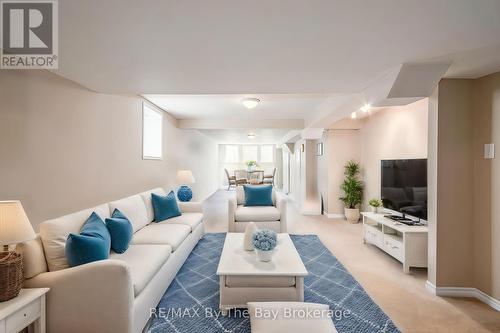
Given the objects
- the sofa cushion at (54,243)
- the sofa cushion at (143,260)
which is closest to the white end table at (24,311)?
the sofa cushion at (54,243)

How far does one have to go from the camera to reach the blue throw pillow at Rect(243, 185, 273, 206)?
15.5 feet

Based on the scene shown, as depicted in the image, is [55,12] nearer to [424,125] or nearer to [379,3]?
[379,3]

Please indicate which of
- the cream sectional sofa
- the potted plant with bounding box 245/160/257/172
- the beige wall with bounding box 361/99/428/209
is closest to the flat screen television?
the beige wall with bounding box 361/99/428/209

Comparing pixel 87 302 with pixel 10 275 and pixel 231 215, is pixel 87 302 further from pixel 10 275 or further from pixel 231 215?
pixel 231 215

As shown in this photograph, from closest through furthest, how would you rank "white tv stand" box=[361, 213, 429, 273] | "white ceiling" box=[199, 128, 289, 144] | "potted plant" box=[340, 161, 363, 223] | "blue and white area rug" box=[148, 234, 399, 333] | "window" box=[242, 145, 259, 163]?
"blue and white area rug" box=[148, 234, 399, 333] → "white tv stand" box=[361, 213, 429, 273] → "potted plant" box=[340, 161, 363, 223] → "white ceiling" box=[199, 128, 289, 144] → "window" box=[242, 145, 259, 163]

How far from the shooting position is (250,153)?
13391 millimetres

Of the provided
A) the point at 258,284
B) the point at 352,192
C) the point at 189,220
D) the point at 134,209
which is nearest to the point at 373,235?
the point at 352,192

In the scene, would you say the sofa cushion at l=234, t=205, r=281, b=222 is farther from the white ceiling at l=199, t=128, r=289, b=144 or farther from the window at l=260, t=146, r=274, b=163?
the window at l=260, t=146, r=274, b=163

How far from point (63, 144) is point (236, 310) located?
7.53ft

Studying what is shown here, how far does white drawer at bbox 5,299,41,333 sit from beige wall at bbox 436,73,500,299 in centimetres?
351

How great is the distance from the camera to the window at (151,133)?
4090 millimetres

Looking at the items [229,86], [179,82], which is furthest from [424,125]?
[179,82]

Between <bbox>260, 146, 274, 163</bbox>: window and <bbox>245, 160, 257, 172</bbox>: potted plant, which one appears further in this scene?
<bbox>260, 146, 274, 163</bbox>: window

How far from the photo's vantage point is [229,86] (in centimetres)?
264
